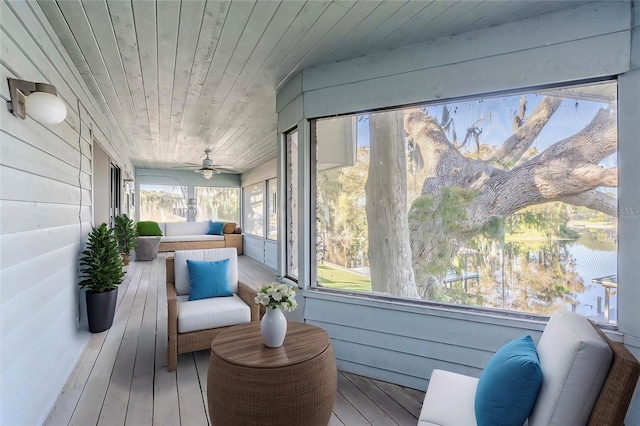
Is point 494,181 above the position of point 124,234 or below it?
above

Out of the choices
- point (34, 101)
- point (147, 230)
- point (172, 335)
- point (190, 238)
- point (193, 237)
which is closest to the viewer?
point (34, 101)

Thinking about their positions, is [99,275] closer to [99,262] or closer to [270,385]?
[99,262]

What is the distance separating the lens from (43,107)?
1.64m

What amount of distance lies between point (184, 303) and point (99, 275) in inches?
39.2

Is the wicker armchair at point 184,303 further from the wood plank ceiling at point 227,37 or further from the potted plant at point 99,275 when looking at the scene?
the wood plank ceiling at point 227,37

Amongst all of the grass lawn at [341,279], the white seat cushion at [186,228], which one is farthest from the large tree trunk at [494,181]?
the white seat cushion at [186,228]

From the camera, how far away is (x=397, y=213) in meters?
2.49

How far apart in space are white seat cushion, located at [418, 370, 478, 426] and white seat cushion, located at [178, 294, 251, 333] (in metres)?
1.63

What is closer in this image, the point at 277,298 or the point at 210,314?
the point at 277,298

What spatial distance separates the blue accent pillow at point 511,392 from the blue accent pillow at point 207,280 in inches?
90.1

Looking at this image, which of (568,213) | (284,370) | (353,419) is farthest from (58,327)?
(568,213)

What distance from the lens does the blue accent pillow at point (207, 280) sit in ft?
9.27

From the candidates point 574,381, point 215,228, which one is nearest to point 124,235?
point 215,228

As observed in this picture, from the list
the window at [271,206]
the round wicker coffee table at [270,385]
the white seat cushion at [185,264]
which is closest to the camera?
the round wicker coffee table at [270,385]
